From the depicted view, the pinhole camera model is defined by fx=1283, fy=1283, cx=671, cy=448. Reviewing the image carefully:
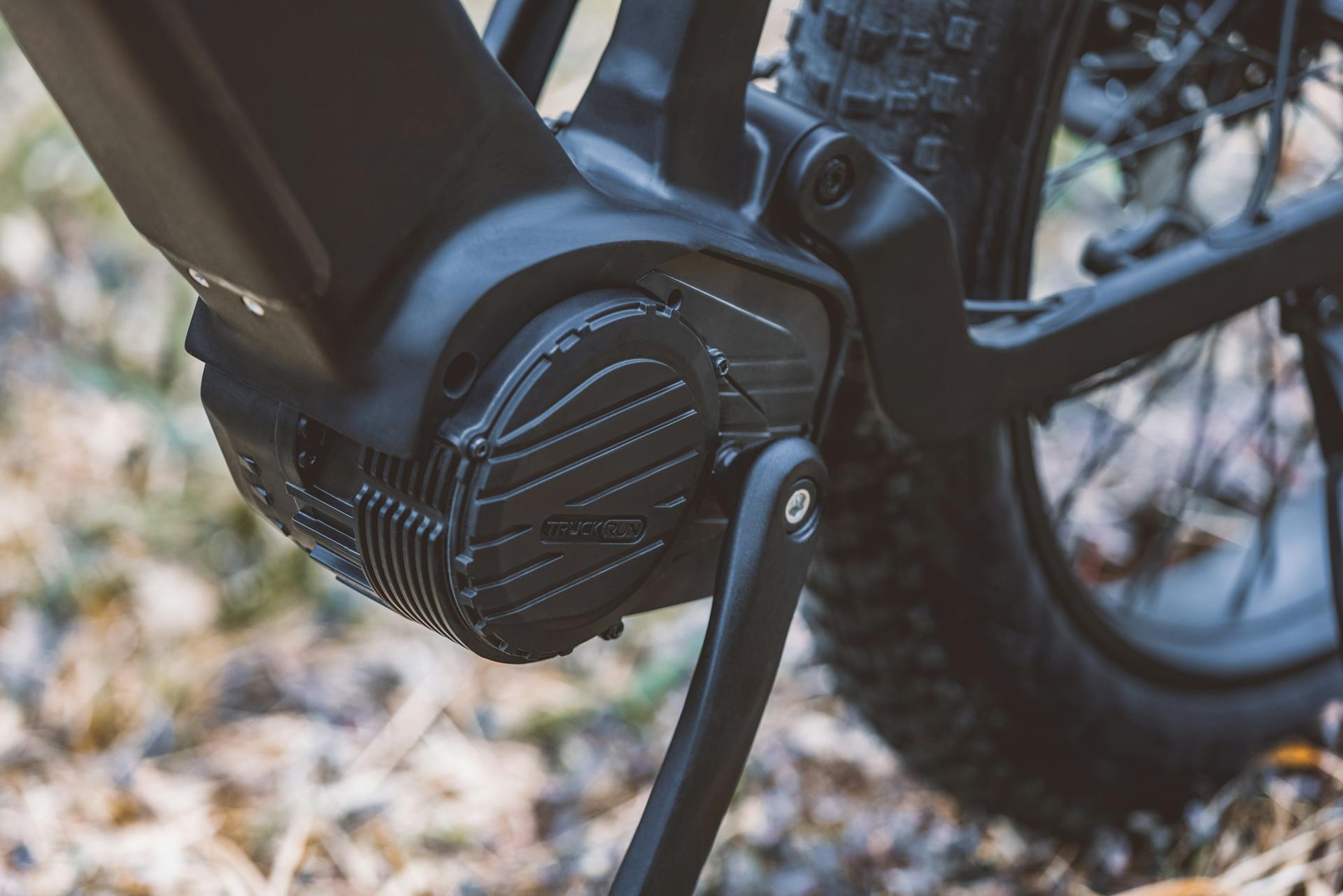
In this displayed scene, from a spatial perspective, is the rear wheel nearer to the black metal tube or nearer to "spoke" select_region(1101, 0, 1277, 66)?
"spoke" select_region(1101, 0, 1277, 66)

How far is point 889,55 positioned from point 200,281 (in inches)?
18.4

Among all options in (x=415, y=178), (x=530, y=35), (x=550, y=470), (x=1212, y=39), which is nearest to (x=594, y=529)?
(x=550, y=470)

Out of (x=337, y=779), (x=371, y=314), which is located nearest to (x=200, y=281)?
(x=371, y=314)

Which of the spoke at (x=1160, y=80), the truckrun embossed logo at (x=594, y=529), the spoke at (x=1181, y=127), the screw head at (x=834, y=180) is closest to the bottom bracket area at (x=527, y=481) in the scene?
the truckrun embossed logo at (x=594, y=529)

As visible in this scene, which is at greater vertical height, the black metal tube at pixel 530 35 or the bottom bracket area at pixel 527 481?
the black metal tube at pixel 530 35

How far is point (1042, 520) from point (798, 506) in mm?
374

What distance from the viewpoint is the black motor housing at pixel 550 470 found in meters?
0.59

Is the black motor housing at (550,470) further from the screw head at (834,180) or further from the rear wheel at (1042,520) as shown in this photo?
the rear wheel at (1042,520)

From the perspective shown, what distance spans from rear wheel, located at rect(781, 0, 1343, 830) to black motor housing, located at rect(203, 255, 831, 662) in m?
0.22

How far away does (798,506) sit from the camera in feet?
2.36

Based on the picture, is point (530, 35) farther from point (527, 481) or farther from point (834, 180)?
point (527, 481)

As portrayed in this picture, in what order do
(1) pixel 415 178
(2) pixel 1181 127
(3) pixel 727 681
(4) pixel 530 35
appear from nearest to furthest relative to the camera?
1. (1) pixel 415 178
2. (3) pixel 727 681
3. (4) pixel 530 35
4. (2) pixel 1181 127

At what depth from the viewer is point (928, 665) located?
1.03 m

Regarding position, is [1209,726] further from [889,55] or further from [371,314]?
[371,314]
